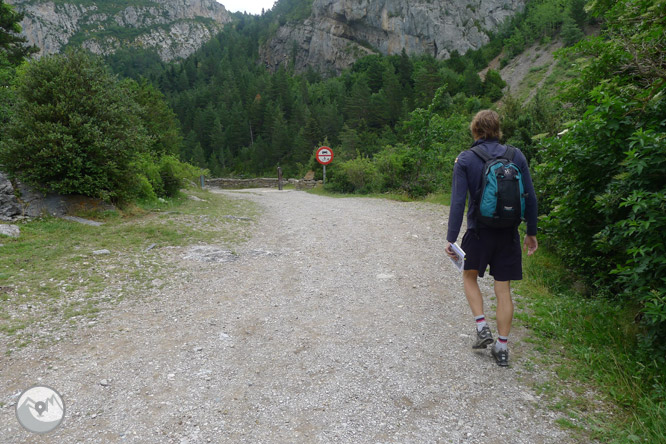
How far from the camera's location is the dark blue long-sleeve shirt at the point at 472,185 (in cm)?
331

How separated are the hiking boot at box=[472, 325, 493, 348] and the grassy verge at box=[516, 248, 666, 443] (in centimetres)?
42

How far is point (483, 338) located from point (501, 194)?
129cm

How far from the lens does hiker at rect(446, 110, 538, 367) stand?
10.8ft

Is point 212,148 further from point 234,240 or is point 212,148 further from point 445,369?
point 445,369

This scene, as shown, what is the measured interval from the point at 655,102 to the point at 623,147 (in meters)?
0.42

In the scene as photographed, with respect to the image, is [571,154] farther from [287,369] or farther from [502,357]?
[287,369]

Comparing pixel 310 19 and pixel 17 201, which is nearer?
pixel 17 201

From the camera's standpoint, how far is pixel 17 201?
7.75 meters

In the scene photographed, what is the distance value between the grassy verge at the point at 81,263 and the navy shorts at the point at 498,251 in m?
4.08

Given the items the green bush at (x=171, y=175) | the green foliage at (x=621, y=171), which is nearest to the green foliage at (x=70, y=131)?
the green bush at (x=171, y=175)

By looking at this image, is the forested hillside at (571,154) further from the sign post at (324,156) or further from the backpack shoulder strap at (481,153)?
the sign post at (324,156)

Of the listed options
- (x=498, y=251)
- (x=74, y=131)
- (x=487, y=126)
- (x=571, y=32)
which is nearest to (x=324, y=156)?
(x=74, y=131)

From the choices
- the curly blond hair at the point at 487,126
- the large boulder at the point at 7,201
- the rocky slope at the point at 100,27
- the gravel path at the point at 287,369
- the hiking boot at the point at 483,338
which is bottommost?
the gravel path at the point at 287,369

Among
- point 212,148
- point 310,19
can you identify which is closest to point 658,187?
point 212,148
